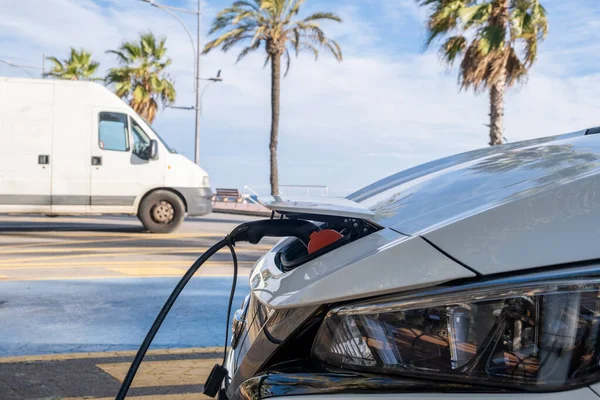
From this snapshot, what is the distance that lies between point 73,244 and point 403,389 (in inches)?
411

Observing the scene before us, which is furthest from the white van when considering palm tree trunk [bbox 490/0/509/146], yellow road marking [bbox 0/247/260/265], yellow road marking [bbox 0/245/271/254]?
palm tree trunk [bbox 490/0/509/146]

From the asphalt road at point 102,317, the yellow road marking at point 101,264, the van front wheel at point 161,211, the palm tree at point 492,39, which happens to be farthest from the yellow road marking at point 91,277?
the palm tree at point 492,39

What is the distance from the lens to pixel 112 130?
13.0 m

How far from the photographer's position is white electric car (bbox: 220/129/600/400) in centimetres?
A: 120

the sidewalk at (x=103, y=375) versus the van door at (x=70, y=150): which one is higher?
the van door at (x=70, y=150)

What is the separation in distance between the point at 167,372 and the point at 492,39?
19.7 metres

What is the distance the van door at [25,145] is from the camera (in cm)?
1255

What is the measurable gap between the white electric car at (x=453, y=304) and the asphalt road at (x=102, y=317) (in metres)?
2.32

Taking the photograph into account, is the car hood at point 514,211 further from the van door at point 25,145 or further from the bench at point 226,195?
the bench at point 226,195

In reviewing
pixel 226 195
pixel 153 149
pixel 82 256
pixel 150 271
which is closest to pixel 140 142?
pixel 153 149

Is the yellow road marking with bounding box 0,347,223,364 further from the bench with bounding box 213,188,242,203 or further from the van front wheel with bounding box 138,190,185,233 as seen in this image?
the bench with bounding box 213,188,242,203

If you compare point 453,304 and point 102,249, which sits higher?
point 453,304

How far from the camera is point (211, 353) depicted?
14.3 feet

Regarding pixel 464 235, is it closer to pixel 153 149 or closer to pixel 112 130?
pixel 153 149
